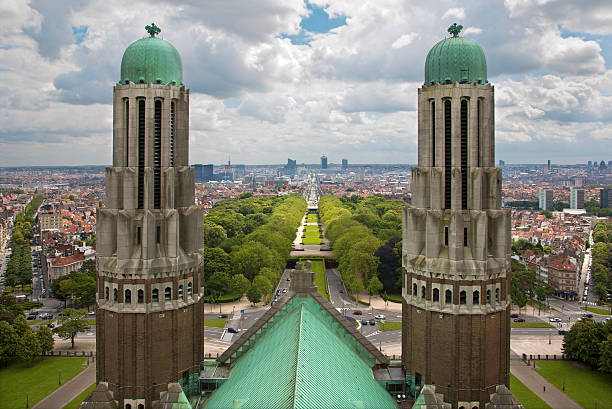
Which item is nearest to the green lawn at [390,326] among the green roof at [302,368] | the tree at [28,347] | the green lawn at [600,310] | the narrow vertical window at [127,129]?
the green lawn at [600,310]

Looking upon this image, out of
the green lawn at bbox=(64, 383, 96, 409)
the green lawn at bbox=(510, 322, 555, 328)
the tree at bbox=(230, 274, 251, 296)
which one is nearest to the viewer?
the green lawn at bbox=(64, 383, 96, 409)

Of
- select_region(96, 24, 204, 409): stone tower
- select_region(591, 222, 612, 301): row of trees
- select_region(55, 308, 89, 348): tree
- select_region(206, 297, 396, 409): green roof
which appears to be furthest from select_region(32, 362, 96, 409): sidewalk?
select_region(591, 222, 612, 301): row of trees

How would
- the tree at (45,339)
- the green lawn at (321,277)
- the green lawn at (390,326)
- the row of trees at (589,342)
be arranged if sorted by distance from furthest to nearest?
the green lawn at (321,277), the green lawn at (390,326), the tree at (45,339), the row of trees at (589,342)

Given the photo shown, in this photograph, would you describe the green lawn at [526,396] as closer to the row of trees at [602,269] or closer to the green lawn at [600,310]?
the green lawn at [600,310]

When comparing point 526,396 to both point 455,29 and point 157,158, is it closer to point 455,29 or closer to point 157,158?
point 455,29

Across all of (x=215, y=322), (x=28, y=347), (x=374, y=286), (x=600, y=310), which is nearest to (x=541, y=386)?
(x=374, y=286)

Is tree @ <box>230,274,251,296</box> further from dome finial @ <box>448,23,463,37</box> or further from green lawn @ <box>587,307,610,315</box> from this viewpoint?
dome finial @ <box>448,23,463,37</box>

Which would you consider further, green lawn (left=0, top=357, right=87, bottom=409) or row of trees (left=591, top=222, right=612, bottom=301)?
row of trees (left=591, top=222, right=612, bottom=301)

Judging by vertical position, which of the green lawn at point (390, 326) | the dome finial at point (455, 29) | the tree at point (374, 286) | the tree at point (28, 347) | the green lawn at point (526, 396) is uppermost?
the dome finial at point (455, 29)
